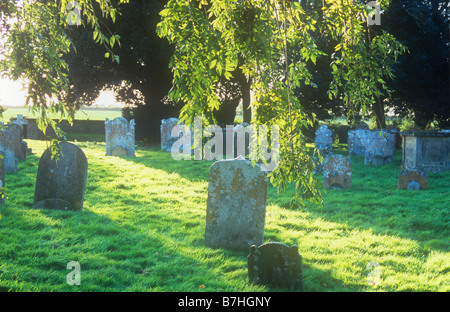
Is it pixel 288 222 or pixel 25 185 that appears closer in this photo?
pixel 288 222

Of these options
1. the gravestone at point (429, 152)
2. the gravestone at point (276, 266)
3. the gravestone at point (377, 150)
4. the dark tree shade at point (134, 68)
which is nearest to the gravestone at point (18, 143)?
the dark tree shade at point (134, 68)

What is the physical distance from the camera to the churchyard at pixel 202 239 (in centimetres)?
513

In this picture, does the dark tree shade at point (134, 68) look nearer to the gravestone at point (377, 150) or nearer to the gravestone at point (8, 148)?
the gravestone at point (8, 148)

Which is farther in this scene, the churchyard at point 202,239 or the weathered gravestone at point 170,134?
the weathered gravestone at point 170,134

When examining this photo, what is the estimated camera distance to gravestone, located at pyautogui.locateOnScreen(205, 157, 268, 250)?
6.36m

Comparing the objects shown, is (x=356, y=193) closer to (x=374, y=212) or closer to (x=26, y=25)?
(x=374, y=212)

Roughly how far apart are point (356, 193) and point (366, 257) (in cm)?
490

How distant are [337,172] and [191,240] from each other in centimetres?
618

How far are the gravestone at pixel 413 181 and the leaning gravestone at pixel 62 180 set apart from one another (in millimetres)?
8884

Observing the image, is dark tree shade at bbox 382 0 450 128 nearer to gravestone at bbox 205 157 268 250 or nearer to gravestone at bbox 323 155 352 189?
gravestone at bbox 323 155 352 189

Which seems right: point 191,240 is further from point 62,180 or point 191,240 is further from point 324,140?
point 324,140

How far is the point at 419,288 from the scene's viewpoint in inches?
199

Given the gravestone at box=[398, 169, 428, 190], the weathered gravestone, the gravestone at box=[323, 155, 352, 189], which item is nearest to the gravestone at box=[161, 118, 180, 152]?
the weathered gravestone
